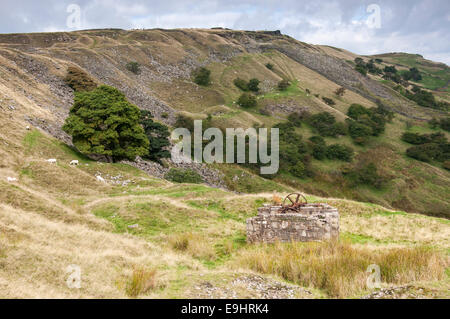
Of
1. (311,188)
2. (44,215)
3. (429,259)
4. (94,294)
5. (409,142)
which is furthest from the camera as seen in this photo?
(409,142)

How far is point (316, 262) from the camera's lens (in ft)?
33.7

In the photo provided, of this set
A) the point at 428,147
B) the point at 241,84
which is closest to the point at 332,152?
the point at 428,147

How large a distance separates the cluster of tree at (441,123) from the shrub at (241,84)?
148 ft

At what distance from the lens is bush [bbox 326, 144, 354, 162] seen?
57.6 metres

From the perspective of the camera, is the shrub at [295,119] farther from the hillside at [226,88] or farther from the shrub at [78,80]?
the shrub at [78,80]

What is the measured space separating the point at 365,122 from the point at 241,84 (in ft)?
101

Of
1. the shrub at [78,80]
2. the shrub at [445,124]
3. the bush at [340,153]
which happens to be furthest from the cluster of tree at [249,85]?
the shrub at [445,124]

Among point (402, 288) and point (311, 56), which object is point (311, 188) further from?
point (311, 56)

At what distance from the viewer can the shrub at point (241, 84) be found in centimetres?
7912

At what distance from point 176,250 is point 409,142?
6677 centimetres

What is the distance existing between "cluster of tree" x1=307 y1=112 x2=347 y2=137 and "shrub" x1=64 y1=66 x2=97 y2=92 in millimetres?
43719

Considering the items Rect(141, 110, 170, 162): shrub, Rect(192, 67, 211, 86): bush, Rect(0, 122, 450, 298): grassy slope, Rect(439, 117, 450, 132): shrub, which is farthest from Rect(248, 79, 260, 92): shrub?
Rect(0, 122, 450, 298): grassy slope
